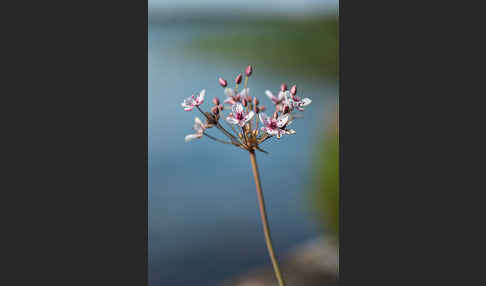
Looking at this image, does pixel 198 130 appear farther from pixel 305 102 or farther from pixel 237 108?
pixel 305 102

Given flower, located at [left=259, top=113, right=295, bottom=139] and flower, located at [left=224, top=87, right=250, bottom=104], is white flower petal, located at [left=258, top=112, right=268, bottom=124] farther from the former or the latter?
flower, located at [left=224, top=87, right=250, bottom=104]

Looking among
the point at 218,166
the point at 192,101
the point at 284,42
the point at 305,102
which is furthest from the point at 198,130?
the point at 284,42

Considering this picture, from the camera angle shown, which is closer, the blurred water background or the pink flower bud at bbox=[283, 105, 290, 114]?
the pink flower bud at bbox=[283, 105, 290, 114]

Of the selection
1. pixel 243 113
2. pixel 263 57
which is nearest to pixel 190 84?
pixel 263 57

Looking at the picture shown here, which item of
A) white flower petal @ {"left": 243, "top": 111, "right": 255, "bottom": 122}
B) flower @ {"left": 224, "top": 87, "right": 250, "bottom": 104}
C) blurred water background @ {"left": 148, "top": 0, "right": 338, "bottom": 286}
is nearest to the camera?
white flower petal @ {"left": 243, "top": 111, "right": 255, "bottom": 122}

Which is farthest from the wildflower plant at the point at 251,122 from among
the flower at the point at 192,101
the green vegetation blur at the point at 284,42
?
the green vegetation blur at the point at 284,42

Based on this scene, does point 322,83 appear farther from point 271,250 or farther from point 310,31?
point 271,250

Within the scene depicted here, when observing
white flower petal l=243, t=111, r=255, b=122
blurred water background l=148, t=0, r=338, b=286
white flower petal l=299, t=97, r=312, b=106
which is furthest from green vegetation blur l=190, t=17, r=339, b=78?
white flower petal l=243, t=111, r=255, b=122

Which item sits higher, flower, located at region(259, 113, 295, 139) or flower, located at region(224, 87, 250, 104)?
flower, located at region(224, 87, 250, 104)
